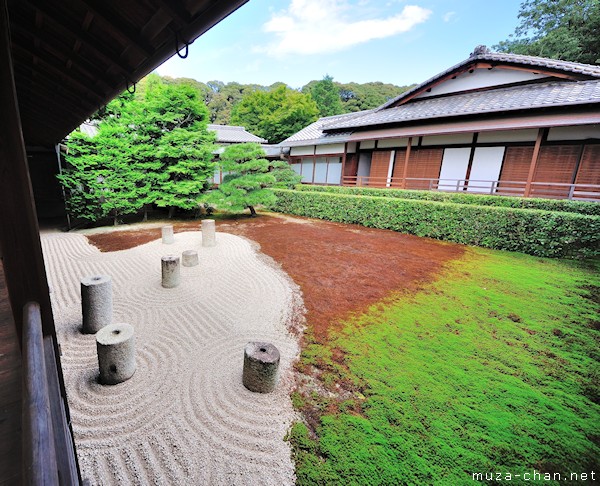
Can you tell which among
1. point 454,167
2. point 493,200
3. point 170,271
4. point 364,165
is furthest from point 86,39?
point 364,165

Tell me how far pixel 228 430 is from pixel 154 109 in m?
12.4

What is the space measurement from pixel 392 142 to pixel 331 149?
4024 mm

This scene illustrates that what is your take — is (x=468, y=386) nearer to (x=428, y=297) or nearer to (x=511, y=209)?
(x=428, y=297)

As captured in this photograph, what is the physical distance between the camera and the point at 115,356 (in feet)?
9.31

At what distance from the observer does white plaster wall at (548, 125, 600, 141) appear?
8.96 meters

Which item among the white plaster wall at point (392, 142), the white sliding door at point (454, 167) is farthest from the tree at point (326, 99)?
the white sliding door at point (454, 167)

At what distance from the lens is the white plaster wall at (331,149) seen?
16319 millimetres

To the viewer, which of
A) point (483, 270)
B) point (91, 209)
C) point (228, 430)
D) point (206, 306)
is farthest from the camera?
point (91, 209)

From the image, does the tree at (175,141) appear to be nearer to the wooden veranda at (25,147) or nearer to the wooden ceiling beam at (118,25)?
the wooden veranda at (25,147)

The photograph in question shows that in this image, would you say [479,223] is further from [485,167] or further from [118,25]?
[118,25]

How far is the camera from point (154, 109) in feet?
35.6

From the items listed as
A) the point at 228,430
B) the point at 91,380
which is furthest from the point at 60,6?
the point at 228,430

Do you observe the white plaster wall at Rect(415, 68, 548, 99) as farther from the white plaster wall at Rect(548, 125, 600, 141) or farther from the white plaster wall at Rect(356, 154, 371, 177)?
the white plaster wall at Rect(356, 154, 371, 177)
